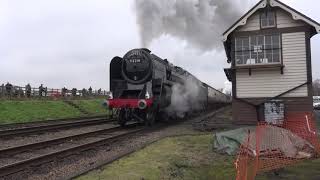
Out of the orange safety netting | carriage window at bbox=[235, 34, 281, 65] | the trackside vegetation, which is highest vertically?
carriage window at bbox=[235, 34, 281, 65]

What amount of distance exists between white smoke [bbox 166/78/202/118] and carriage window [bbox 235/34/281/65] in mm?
4886

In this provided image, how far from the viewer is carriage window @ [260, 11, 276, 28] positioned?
21141 millimetres

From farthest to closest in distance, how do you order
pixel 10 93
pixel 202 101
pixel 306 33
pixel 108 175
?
pixel 10 93
pixel 202 101
pixel 306 33
pixel 108 175

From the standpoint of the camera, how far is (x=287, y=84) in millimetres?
20922

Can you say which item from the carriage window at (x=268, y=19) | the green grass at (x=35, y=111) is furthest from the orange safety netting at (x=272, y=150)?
the green grass at (x=35, y=111)

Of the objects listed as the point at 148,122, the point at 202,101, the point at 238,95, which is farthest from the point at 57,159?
the point at 202,101

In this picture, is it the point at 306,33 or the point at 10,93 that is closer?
the point at 306,33

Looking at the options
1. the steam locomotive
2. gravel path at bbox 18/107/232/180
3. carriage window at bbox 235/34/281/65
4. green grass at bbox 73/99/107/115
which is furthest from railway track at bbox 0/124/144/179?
green grass at bbox 73/99/107/115

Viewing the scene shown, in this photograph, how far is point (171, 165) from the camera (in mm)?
11484

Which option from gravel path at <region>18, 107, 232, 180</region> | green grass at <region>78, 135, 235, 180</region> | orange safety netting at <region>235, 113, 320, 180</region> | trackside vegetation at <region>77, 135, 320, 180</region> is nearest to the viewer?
trackside vegetation at <region>77, 135, 320, 180</region>

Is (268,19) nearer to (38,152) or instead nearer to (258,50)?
(258,50)

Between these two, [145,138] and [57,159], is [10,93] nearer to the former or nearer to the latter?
[145,138]

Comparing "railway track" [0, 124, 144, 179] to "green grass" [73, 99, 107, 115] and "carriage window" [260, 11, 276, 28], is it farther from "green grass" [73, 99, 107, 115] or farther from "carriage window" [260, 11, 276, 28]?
Result: "green grass" [73, 99, 107, 115]

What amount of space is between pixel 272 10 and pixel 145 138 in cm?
873
